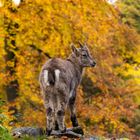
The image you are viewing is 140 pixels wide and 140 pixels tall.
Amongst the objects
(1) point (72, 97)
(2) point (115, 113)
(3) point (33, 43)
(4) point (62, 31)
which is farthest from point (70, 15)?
(1) point (72, 97)

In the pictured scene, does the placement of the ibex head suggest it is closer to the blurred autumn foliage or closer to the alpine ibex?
the alpine ibex

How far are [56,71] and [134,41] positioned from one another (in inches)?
461

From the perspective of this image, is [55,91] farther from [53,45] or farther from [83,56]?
[53,45]

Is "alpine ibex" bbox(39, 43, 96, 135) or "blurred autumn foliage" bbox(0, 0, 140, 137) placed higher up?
"blurred autumn foliage" bbox(0, 0, 140, 137)

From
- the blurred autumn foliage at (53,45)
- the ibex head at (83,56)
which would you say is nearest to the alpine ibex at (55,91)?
the ibex head at (83,56)

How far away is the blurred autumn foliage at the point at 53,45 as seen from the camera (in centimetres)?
1984

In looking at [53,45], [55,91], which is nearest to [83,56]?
[55,91]

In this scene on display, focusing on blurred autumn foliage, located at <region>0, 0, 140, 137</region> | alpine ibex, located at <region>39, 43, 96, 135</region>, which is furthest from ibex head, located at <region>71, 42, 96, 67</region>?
blurred autumn foliage, located at <region>0, 0, 140, 137</region>

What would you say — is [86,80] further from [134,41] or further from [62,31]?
[62,31]

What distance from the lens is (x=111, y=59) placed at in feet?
74.2

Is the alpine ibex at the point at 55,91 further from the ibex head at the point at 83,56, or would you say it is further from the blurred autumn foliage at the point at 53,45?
the blurred autumn foliage at the point at 53,45

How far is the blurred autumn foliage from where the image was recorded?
19844 mm

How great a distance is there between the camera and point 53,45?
2039 centimetres

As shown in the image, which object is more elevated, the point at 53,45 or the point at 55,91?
the point at 53,45
